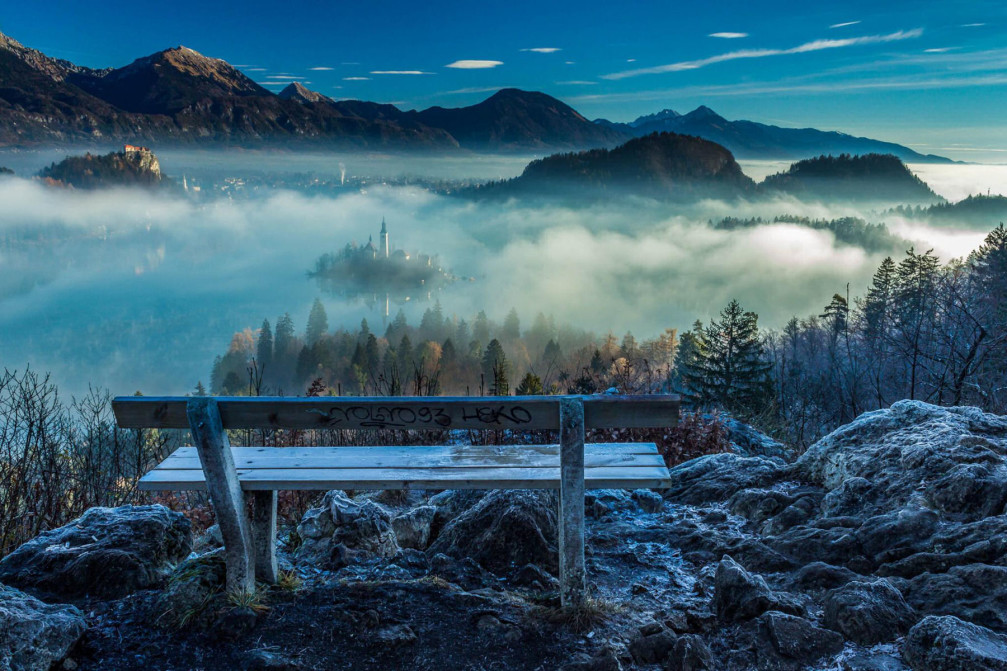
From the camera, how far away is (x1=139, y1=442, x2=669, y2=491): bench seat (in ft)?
10.0

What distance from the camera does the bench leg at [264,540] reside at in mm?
3342

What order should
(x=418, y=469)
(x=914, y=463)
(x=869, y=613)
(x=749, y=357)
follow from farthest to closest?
(x=749, y=357) → (x=914, y=463) → (x=418, y=469) → (x=869, y=613)

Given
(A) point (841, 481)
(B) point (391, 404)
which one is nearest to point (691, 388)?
(A) point (841, 481)

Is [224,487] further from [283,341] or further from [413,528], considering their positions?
[283,341]

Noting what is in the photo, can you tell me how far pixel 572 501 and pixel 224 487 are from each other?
161cm

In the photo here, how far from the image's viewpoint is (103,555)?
329 centimetres

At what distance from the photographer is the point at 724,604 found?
3078 millimetres

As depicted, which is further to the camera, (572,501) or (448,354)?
(448,354)

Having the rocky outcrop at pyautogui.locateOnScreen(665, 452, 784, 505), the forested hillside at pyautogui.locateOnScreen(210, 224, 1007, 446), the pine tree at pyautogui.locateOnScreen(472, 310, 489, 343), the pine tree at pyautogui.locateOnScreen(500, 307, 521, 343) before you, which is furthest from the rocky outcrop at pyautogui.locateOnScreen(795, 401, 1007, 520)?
the pine tree at pyautogui.locateOnScreen(500, 307, 521, 343)

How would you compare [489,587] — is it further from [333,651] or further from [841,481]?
[841,481]

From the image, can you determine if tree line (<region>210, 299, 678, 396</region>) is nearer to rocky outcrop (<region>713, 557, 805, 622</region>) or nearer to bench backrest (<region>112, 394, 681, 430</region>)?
rocky outcrop (<region>713, 557, 805, 622</region>)

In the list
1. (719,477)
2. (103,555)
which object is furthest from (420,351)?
(103,555)

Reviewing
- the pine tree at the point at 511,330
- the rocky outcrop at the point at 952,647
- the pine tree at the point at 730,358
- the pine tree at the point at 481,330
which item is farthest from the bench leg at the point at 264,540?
the pine tree at the point at 511,330

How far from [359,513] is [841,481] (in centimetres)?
317
